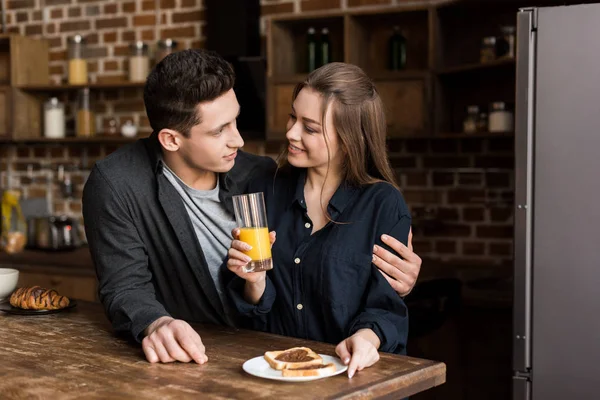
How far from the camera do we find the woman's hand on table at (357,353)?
1.47 metres

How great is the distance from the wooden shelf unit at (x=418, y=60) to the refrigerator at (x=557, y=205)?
34.9 inches

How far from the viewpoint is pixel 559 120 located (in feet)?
7.86

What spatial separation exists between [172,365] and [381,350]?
17.8 inches

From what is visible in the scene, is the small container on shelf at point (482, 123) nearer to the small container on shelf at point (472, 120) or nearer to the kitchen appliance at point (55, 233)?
the small container on shelf at point (472, 120)

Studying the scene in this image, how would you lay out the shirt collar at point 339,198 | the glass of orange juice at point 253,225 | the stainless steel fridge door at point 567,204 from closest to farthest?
the glass of orange juice at point 253,225 → the shirt collar at point 339,198 → the stainless steel fridge door at point 567,204

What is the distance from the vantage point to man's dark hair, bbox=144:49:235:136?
1992mm

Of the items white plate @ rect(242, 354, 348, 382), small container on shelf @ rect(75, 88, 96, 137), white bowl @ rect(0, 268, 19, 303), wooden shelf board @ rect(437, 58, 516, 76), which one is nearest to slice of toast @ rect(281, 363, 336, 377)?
white plate @ rect(242, 354, 348, 382)

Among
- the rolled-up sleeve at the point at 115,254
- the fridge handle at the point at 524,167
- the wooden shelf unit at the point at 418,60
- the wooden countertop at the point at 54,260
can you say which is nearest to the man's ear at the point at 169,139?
the rolled-up sleeve at the point at 115,254

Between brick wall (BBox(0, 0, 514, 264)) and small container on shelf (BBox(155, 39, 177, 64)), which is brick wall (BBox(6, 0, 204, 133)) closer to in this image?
brick wall (BBox(0, 0, 514, 264))

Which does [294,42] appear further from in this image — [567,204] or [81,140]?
[567,204]

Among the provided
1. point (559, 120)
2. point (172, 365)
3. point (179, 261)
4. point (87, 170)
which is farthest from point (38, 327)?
point (87, 170)

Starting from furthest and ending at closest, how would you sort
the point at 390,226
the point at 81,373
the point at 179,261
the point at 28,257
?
the point at 28,257, the point at 179,261, the point at 390,226, the point at 81,373

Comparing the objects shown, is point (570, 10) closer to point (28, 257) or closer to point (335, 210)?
point (335, 210)

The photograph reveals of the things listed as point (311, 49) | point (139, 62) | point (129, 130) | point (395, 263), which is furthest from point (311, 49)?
point (395, 263)
